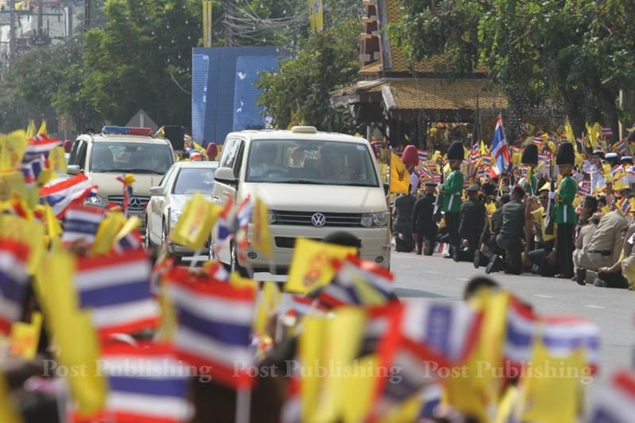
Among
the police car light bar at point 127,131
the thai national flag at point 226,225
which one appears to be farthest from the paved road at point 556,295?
the police car light bar at point 127,131

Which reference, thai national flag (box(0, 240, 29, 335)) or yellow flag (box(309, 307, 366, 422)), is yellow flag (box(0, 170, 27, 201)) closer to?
thai national flag (box(0, 240, 29, 335))

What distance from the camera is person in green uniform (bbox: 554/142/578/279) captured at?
22.9 metres

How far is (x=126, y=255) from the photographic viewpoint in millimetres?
4742

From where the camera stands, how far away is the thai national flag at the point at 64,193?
10.9m

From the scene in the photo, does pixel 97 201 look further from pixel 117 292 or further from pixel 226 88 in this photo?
pixel 226 88

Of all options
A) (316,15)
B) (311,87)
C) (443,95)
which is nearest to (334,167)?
(443,95)

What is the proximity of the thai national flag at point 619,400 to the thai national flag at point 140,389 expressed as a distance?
1136mm

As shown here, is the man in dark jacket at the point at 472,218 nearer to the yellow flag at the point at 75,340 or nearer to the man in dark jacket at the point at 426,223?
the man in dark jacket at the point at 426,223

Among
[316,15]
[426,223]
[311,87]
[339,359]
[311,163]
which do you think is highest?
[339,359]

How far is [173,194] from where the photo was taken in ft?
74.3

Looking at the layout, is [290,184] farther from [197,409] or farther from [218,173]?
[197,409]

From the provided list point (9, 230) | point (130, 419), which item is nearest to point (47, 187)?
point (9, 230)

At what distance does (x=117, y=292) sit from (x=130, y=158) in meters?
22.1

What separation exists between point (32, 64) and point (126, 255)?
93629mm
